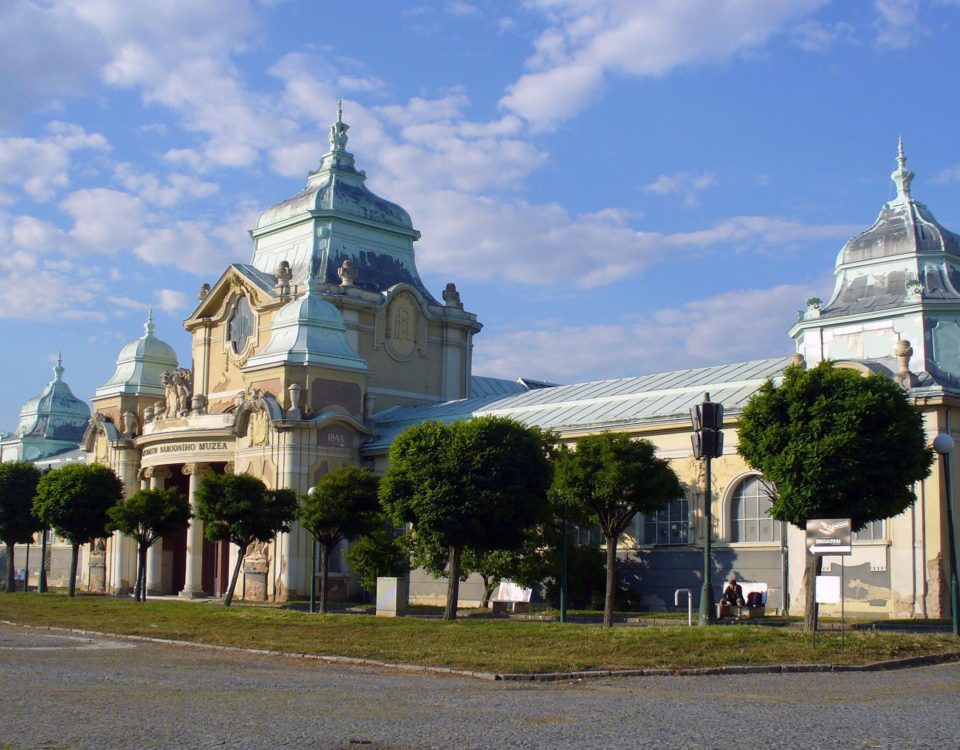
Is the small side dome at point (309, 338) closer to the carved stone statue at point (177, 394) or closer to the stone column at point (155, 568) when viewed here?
the carved stone statue at point (177, 394)

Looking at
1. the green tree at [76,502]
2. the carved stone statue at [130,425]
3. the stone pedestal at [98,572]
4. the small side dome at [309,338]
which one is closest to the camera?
the small side dome at [309,338]

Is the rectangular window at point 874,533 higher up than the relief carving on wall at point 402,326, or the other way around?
the relief carving on wall at point 402,326

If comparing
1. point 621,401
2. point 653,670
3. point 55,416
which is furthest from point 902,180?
point 55,416

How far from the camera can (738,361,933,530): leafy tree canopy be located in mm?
27766

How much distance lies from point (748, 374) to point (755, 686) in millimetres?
25545

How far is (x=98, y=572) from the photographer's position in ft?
200

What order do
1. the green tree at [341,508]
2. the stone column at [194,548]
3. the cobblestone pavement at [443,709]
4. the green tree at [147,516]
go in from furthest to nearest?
1. the stone column at [194,548]
2. the green tree at [147,516]
3. the green tree at [341,508]
4. the cobblestone pavement at [443,709]

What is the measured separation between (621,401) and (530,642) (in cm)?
2140

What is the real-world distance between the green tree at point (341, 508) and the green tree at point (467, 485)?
3371 millimetres

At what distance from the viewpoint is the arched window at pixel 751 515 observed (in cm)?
3906

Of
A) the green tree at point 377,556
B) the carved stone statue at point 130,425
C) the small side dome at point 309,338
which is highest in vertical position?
the small side dome at point 309,338

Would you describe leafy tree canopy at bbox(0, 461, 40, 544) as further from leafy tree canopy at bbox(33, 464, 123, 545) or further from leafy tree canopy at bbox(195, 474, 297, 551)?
leafy tree canopy at bbox(195, 474, 297, 551)

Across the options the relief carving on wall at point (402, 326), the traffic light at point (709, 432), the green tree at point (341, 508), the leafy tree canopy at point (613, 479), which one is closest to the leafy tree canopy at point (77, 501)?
the relief carving on wall at point (402, 326)

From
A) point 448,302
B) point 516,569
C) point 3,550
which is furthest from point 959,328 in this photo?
point 3,550
